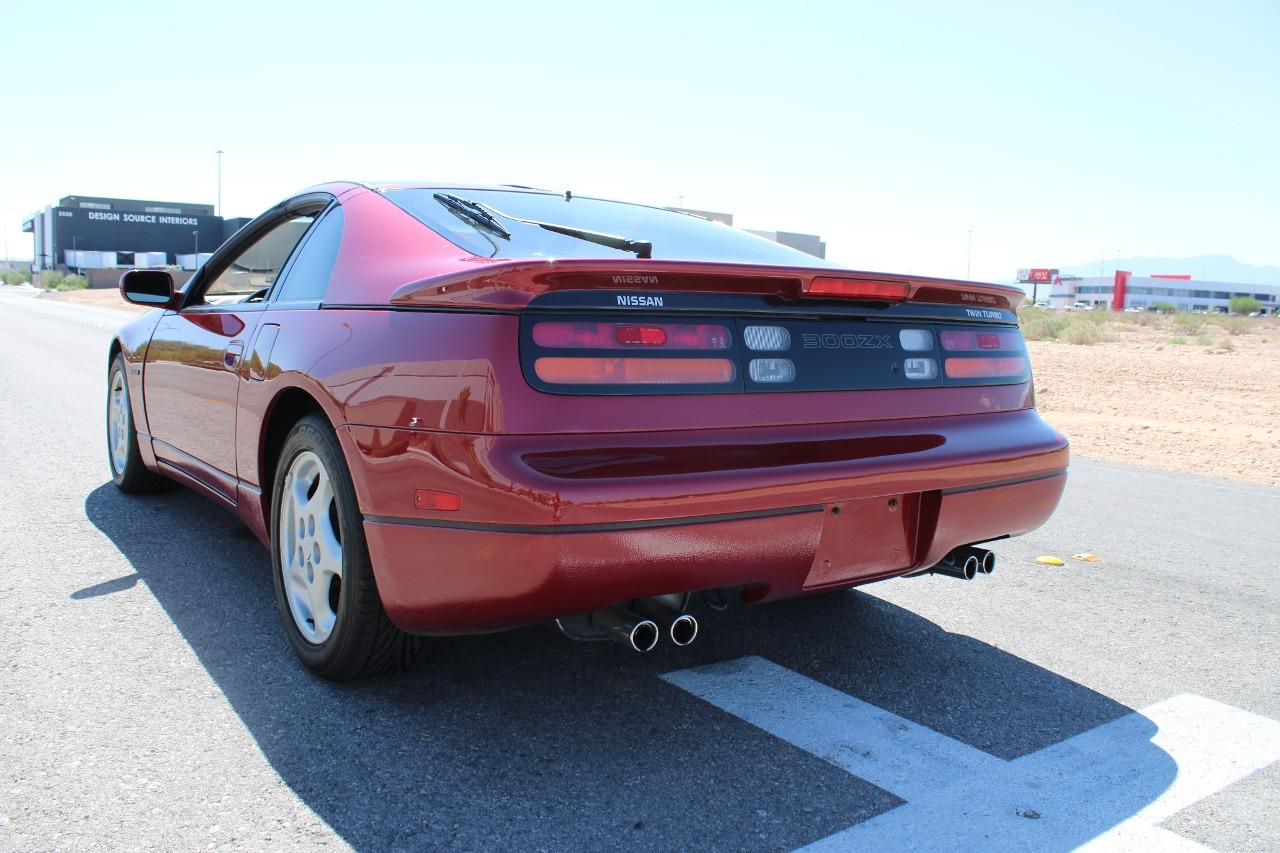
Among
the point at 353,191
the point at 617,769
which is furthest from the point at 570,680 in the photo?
the point at 353,191

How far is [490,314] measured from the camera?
7.89ft

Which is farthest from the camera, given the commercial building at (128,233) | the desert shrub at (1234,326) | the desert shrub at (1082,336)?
the commercial building at (128,233)

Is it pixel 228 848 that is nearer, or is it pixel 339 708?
pixel 228 848

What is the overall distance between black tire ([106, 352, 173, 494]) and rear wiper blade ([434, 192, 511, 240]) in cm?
263

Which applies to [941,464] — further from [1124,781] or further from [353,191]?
[353,191]

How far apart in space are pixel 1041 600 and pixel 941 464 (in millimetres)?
1513

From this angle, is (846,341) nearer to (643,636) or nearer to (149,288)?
(643,636)

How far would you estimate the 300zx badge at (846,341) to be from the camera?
2.74 m

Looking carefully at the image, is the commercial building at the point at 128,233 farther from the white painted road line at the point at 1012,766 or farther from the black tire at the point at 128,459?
the white painted road line at the point at 1012,766

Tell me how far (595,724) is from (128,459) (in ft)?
11.4

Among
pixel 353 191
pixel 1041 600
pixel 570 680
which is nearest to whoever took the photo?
pixel 570 680

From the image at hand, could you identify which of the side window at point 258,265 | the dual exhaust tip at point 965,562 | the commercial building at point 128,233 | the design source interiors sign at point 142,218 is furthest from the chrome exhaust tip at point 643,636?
the design source interiors sign at point 142,218

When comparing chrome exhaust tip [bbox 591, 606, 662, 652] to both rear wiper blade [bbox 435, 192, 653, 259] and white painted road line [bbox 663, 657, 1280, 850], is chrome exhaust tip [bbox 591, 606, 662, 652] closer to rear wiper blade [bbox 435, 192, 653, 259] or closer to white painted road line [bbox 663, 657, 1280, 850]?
white painted road line [bbox 663, 657, 1280, 850]

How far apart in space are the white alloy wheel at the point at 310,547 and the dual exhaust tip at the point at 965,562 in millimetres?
1746
